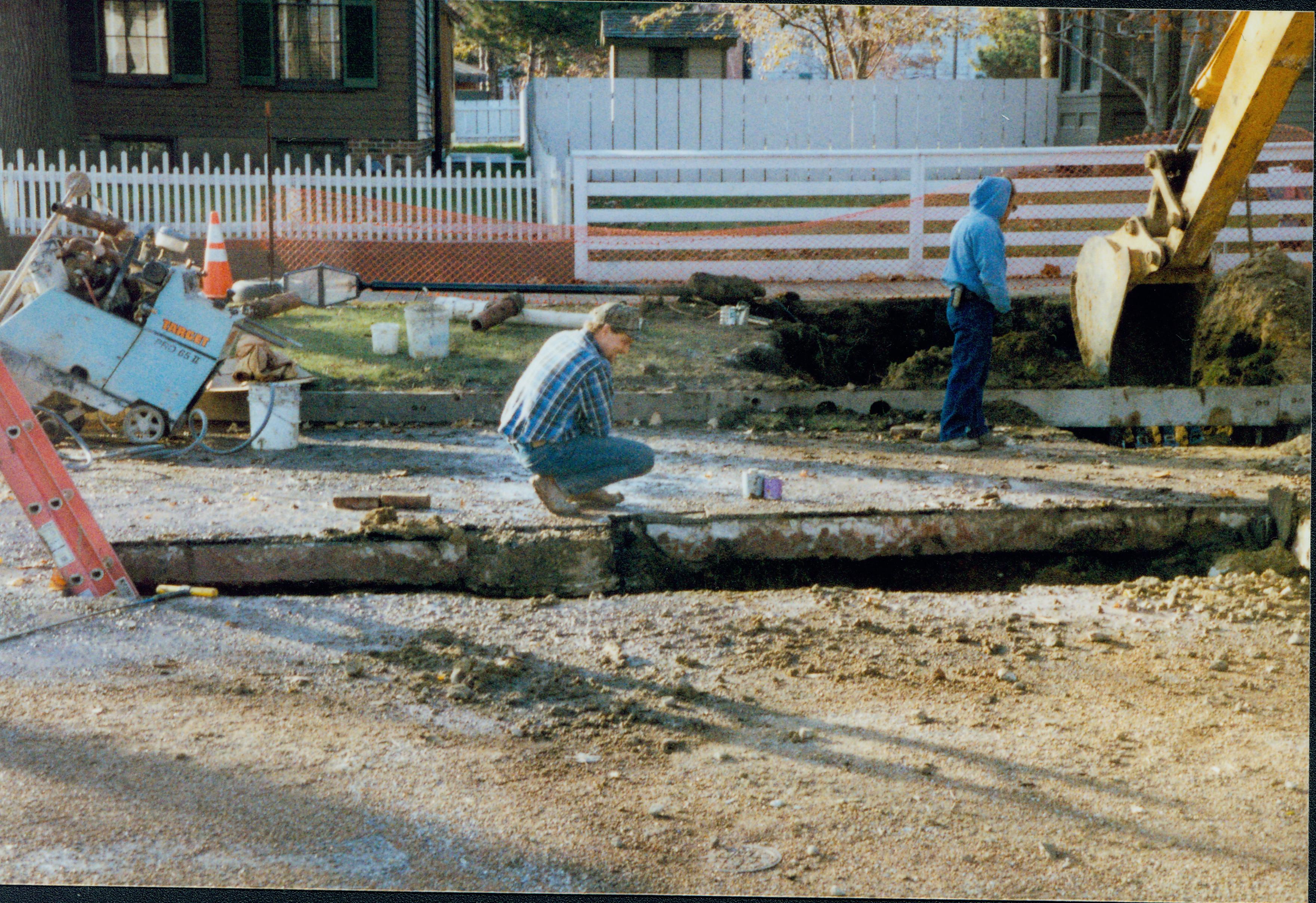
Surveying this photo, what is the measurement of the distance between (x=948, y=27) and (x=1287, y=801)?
49.2 feet

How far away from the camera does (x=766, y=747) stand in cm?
410

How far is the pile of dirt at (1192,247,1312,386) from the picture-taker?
30.3 ft

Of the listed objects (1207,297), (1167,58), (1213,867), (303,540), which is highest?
(1167,58)

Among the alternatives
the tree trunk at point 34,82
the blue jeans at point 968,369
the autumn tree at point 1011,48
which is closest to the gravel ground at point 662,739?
the blue jeans at point 968,369

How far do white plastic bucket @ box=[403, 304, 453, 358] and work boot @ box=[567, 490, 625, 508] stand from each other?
337cm

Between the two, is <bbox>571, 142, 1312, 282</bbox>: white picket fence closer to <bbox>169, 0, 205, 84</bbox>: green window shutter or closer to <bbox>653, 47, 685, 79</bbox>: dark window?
<bbox>169, 0, 205, 84</bbox>: green window shutter

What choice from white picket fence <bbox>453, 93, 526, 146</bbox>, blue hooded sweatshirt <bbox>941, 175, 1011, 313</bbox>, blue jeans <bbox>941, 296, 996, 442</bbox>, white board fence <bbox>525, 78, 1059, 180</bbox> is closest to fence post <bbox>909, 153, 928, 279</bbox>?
white board fence <bbox>525, 78, 1059, 180</bbox>

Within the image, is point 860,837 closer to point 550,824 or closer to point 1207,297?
point 550,824

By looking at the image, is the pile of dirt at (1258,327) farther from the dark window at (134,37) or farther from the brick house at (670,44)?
the brick house at (670,44)

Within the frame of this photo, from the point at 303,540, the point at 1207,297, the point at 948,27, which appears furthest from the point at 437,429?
the point at 948,27

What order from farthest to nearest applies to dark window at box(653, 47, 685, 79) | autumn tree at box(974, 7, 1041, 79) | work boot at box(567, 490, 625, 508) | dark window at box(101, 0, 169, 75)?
dark window at box(653, 47, 685, 79) → autumn tree at box(974, 7, 1041, 79) → dark window at box(101, 0, 169, 75) → work boot at box(567, 490, 625, 508)

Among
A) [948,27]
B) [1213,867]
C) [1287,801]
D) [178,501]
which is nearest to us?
[1213,867]

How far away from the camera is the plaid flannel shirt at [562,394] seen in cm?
604

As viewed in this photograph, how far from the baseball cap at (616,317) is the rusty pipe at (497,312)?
4.34m
